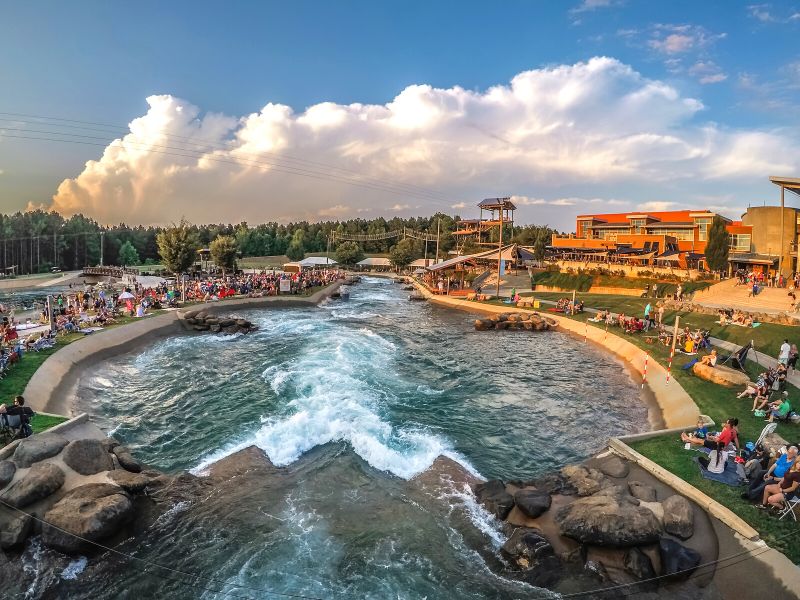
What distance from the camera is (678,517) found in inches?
403

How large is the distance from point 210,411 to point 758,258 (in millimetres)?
56493

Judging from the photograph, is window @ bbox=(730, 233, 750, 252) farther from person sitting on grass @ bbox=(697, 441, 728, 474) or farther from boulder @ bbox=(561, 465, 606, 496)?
boulder @ bbox=(561, 465, 606, 496)

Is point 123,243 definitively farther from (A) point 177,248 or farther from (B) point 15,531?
(B) point 15,531

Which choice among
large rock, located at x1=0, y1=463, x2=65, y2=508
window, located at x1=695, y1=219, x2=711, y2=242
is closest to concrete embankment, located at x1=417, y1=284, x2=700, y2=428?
large rock, located at x1=0, y1=463, x2=65, y2=508

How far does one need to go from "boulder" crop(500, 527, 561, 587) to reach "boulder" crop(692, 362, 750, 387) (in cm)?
1360

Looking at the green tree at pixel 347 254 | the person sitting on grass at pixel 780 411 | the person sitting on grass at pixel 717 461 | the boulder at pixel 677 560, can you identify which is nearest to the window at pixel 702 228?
the person sitting on grass at pixel 780 411

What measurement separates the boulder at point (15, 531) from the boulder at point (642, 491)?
14236 mm

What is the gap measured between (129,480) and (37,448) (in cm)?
257

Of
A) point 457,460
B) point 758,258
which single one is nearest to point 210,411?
point 457,460

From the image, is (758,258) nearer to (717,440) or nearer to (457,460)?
(717,440)

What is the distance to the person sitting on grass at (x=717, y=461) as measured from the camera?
477 inches

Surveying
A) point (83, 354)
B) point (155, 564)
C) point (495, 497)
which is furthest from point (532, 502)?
point (83, 354)

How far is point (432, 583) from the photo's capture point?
961 cm

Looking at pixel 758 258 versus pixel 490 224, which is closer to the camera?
pixel 758 258
